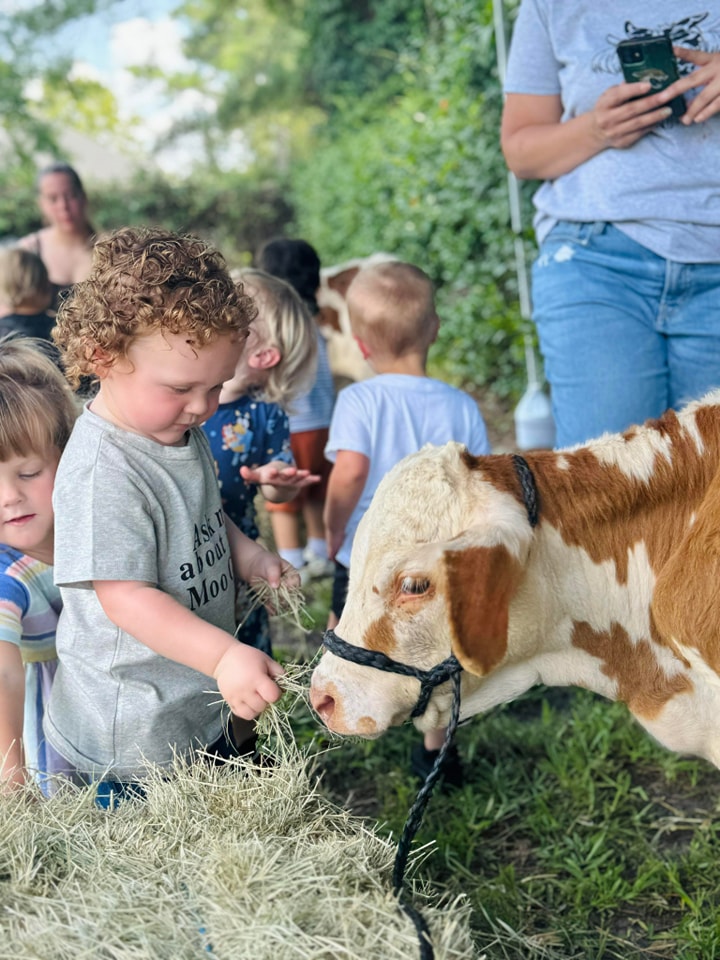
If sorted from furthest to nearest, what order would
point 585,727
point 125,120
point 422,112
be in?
point 125,120, point 422,112, point 585,727

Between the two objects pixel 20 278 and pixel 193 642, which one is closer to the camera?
pixel 193 642

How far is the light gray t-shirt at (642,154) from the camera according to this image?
322 cm

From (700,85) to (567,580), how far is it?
1825 millimetres

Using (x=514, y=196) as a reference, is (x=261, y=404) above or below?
below

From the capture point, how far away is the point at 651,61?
10.2ft

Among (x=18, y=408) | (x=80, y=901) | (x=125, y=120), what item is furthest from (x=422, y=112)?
(x=125, y=120)

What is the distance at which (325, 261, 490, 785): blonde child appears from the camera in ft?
12.5

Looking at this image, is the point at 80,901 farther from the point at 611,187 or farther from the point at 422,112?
the point at 422,112

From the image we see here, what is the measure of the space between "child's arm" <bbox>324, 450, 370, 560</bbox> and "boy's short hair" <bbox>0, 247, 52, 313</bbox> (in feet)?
10.6

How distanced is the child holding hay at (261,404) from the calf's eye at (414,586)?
1080mm

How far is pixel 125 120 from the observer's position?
45.8 meters

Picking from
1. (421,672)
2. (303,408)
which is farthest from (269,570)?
(303,408)

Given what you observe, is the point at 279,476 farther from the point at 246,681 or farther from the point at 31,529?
the point at 246,681

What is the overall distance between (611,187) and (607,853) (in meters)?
2.30
